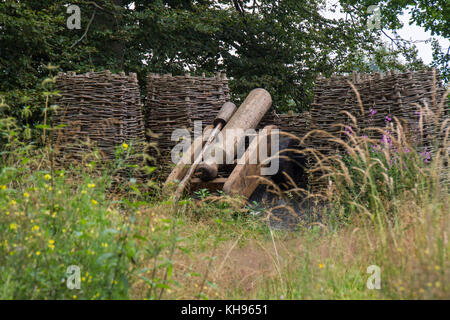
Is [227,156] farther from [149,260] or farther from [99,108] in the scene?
[149,260]

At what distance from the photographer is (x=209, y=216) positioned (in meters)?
5.20

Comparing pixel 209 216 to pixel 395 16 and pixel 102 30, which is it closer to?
pixel 102 30

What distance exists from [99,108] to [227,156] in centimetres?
220

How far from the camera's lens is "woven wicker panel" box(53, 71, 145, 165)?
6535 millimetres

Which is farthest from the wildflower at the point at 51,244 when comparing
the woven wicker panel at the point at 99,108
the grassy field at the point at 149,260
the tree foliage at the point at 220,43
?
the tree foliage at the point at 220,43

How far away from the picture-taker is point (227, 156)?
6102 mm

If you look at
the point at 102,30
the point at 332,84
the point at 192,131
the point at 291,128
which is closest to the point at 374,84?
the point at 332,84

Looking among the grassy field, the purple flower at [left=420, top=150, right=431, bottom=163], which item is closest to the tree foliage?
the purple flower at [left=420, top=150, right=431, bottom=163]

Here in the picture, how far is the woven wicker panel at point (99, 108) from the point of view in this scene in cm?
654

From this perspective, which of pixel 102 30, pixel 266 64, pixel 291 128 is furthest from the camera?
pixel 266 64

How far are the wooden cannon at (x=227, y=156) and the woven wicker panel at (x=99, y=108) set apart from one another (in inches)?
37.6
